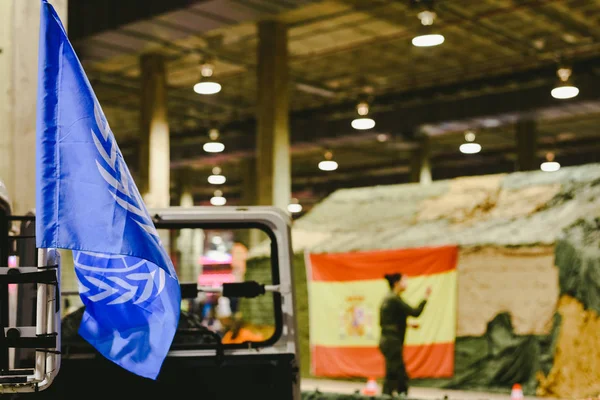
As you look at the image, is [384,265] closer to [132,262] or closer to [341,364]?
[341,364]

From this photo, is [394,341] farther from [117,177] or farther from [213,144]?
[213,144]

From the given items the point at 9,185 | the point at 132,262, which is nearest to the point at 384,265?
the point at 9,185

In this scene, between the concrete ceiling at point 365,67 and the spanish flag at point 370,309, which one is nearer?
the spanish flag at point 370,309

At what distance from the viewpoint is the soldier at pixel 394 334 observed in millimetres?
11086

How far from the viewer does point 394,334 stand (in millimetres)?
11195

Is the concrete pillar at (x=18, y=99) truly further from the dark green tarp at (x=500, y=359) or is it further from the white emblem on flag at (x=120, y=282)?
the dark green tarp at (x=500, y=359)

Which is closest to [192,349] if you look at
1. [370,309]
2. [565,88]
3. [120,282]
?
[120,282]

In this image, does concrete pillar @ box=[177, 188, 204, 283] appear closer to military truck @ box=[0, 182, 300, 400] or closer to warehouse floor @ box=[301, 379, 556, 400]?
warehouse floor @ box=[301, 379, 556, 400]

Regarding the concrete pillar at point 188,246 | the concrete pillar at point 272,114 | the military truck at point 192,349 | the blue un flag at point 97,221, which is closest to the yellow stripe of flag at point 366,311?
the concrete pillar at point 272,114

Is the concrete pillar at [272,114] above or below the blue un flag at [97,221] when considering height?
above

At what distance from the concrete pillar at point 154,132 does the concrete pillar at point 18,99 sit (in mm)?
14462

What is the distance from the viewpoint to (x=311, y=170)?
38625 mm

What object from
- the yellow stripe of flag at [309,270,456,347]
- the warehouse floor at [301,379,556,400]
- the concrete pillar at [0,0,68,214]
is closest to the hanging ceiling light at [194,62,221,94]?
the yellow stripe of flag at [309,270,456,347]

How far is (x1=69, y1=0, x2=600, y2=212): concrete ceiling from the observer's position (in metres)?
17.1
